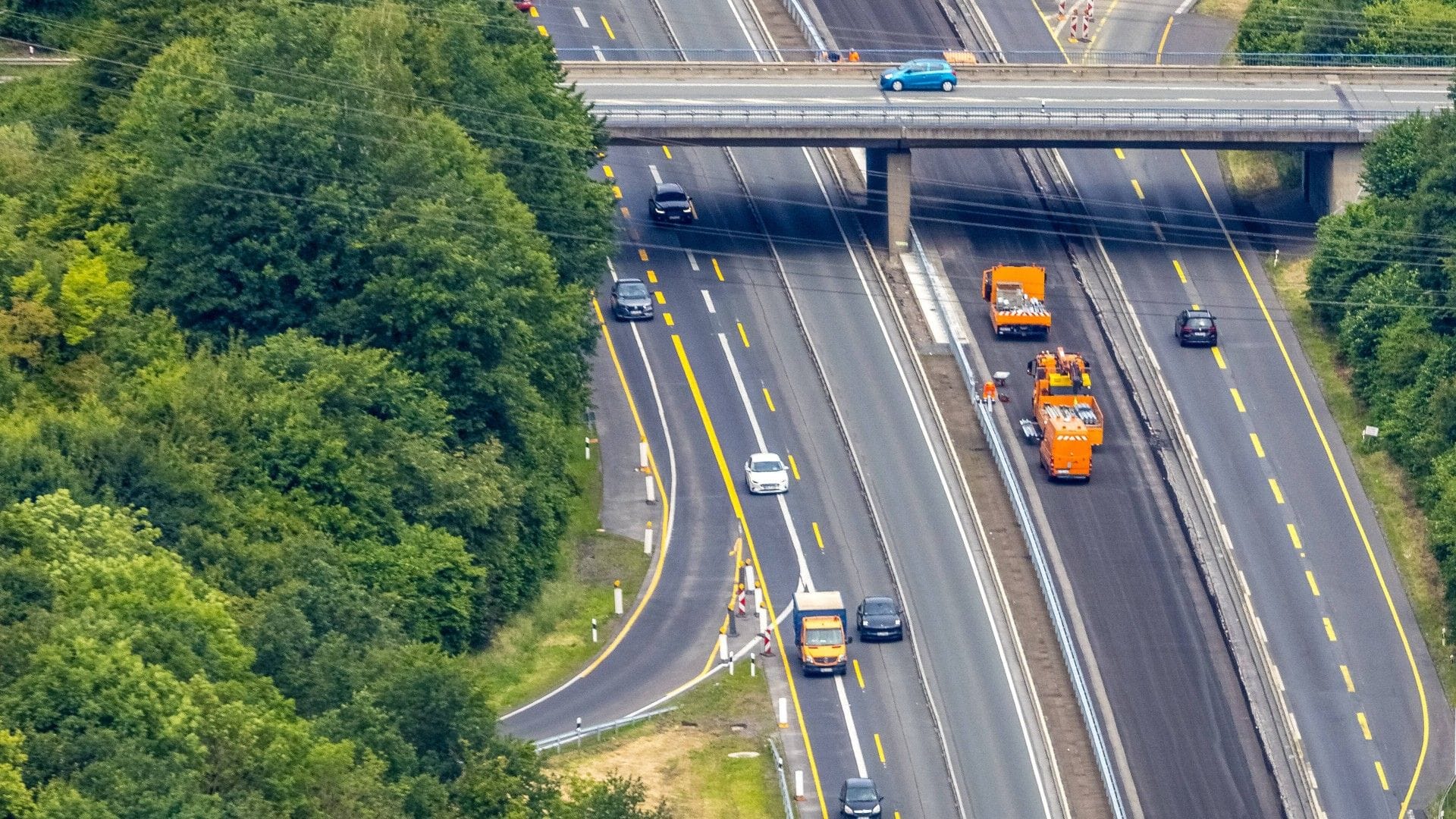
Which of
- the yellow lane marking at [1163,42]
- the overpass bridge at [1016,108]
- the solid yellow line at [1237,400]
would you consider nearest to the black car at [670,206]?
the overpass bridge at [1016,108]

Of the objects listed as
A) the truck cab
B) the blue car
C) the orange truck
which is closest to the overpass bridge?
the blue car

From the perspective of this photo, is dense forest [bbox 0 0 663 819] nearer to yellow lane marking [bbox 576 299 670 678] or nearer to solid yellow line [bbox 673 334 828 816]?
yellow lane marking [bbox 576 299 670 678]

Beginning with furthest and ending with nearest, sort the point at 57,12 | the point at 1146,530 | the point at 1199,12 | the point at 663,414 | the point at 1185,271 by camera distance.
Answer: the point at 1199,12 → the point at 57,12 → the point at 1185,271 → the point at 663,414 → the point at 1146,530

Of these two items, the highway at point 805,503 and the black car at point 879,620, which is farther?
the black car at point 879,620

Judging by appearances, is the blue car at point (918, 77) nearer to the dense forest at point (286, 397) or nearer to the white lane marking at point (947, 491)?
the white lane marking at point (947, 491)

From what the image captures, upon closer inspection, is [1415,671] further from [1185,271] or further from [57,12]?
[57,12]

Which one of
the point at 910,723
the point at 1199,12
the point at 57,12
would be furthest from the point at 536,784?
the point at 1199,12

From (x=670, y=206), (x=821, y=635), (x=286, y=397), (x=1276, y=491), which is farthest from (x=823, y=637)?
(x=670, y=206)
